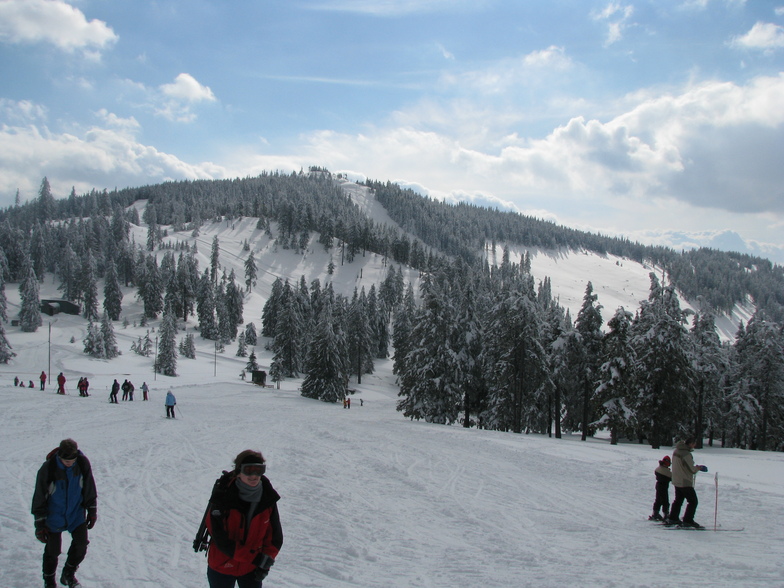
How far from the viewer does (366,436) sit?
75.6 ft

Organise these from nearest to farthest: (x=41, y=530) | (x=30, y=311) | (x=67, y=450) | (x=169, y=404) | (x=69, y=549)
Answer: (x=41, y=530) < (x=67, y=450) < (x=69, y=549) < (x=169, y=404) < (x=30, y=311)

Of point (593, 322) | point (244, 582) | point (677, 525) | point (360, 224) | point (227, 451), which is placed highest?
point (360, 224)

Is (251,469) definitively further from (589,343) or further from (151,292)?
(151,292)

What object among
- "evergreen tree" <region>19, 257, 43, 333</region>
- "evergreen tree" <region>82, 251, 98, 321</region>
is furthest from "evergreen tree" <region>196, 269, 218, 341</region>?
"evergreen tree" <region>19, 257, 43, 333</region>

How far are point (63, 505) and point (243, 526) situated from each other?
377 centimetres

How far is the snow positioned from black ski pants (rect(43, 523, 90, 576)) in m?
0.76

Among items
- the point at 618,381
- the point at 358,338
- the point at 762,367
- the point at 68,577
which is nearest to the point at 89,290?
the point at 358,338

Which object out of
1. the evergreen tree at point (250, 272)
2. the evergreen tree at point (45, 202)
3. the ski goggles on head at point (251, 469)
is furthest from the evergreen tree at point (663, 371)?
the evergreen tree at point (45, 202)

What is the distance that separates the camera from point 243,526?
173 inches

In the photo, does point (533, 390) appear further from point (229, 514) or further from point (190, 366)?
point (190, 366)

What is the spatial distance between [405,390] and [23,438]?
82.4 ft

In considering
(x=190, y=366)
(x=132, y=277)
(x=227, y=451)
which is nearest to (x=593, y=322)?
(x=227, y=451)

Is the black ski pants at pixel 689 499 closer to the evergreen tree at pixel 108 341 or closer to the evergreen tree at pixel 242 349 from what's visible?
the evergreen tree at pixel 108 341

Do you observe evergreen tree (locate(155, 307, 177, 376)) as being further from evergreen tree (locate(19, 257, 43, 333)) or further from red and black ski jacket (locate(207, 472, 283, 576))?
red and black ski jacket (locate(207, 472, 283, 576))
